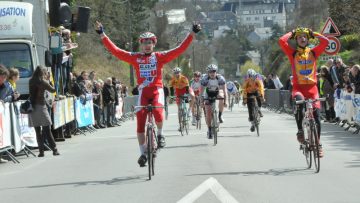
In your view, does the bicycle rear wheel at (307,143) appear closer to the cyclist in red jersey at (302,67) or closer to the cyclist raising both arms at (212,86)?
the cyclist in red jersey at (302,67)

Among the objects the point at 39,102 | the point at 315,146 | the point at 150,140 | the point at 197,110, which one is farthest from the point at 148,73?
the point at 197,110

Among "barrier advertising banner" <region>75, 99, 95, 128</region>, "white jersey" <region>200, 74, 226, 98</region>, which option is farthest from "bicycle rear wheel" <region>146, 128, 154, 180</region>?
"barrier advertising banner" <region>75, 99, 95, 128</region>

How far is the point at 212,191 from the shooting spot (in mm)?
11023

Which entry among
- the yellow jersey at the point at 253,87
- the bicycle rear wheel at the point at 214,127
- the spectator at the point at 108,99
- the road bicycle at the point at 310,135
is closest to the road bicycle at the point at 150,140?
the road bicycle at the point at 310,135

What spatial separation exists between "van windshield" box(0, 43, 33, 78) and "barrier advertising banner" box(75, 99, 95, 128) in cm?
449

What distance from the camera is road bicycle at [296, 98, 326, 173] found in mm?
12962

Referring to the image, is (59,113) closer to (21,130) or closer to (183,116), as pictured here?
(183,116)

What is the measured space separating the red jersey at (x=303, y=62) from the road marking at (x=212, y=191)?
2.61 metres

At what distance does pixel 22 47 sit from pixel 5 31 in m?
0.59

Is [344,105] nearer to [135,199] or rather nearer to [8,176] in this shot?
[8,176]

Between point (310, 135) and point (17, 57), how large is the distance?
10602 mm

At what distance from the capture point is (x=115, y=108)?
107ft

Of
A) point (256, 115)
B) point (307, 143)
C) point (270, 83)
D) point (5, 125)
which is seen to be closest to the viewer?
point (307, 143)

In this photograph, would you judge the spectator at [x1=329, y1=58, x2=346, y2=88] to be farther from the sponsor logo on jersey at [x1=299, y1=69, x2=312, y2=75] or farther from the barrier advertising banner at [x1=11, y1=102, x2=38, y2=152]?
the sponsor logo on jersey at [x1=299, y1=69, x2=312, y2=75]
